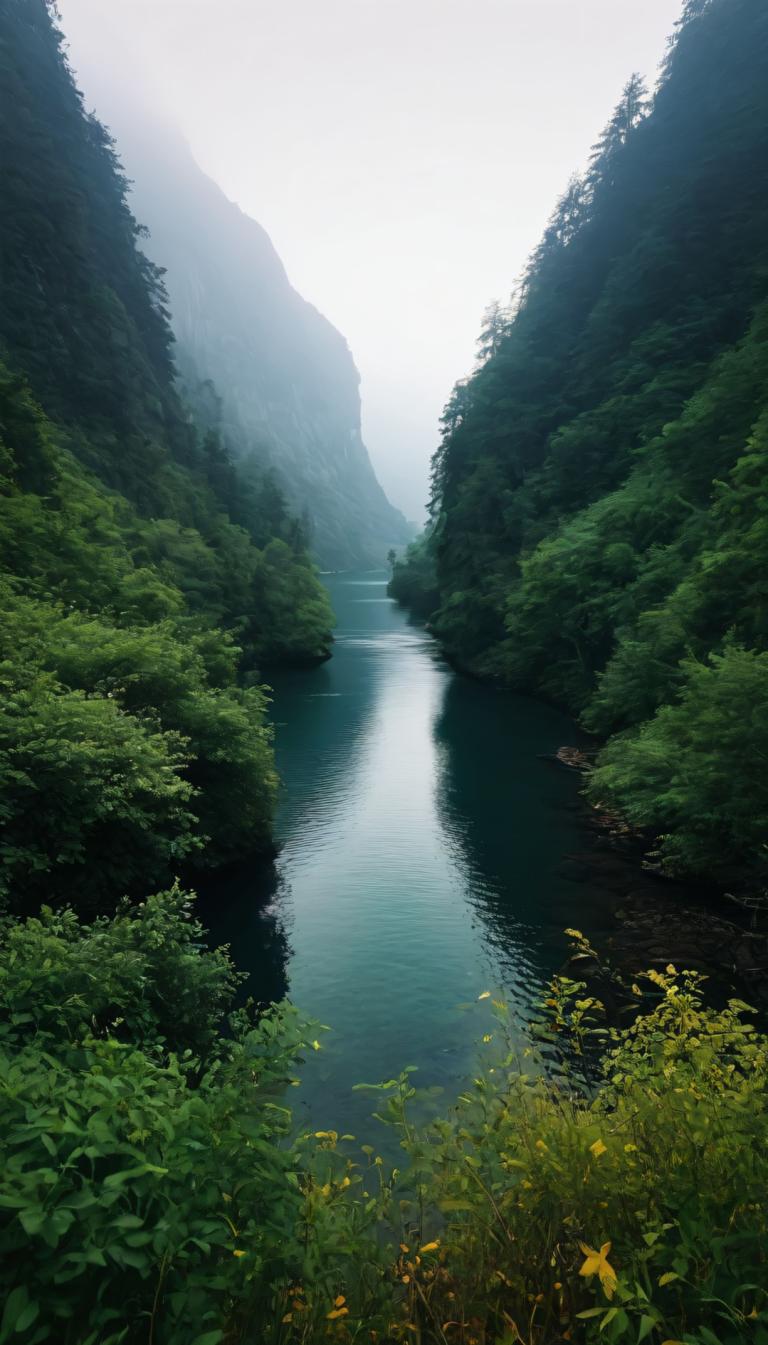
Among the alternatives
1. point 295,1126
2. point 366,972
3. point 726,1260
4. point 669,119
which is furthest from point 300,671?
point 669,119

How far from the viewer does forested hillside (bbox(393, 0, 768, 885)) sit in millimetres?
20797

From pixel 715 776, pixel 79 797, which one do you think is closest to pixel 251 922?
pixel 79 797

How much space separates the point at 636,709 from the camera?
28.4 meters

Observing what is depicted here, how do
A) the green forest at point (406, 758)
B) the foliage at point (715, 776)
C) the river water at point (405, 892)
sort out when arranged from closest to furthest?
the green forest at point (406, 758) < the river water at point (405, 892) < the foliage at point (715, 776)

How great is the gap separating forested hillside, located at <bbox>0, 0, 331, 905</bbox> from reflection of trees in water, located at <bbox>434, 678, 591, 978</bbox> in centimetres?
726

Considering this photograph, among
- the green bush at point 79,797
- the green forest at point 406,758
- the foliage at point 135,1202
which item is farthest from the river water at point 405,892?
the green bush at point 79,797

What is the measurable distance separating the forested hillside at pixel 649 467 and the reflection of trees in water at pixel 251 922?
10855 millimetres

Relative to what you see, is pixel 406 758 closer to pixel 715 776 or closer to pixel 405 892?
pixel 405 892

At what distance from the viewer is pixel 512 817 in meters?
25.5

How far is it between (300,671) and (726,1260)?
179ft

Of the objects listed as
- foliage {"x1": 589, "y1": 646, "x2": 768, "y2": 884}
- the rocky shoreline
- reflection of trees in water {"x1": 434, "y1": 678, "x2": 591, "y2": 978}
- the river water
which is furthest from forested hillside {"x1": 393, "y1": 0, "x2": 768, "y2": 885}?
the river water

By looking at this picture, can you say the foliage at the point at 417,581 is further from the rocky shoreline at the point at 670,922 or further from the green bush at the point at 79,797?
the green bush at the point at 79,797

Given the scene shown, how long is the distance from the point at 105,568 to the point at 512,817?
20038 millimetres

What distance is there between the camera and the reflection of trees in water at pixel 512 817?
17.7 metres
